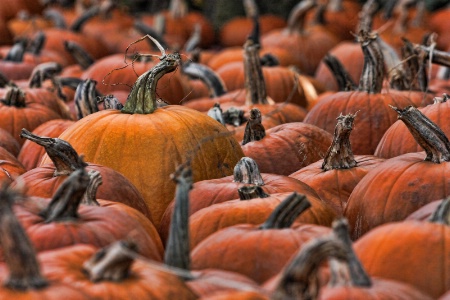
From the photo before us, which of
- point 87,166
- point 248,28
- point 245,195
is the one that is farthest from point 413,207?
point 248,28

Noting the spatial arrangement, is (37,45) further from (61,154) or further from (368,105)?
(61,154)

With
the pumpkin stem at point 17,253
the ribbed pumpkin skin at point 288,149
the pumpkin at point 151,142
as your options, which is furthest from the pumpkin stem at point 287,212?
the ribbed pumpkin skin at point 288,149

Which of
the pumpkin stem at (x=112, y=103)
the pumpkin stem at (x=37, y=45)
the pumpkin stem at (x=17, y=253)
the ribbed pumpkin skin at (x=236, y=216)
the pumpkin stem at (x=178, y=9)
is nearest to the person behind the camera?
the pumpkin stem at (x=17, y=253)

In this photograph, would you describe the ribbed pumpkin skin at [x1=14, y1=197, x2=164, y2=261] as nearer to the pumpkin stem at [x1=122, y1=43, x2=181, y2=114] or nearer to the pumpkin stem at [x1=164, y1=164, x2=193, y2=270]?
the pumpkin stem at [x1=164, y1=164, x2=193, y2=270]

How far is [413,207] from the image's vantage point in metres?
3.57

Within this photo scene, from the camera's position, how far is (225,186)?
3807mm

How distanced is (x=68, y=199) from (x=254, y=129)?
77.8 inches

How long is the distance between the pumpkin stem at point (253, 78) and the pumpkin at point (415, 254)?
3.15 meters

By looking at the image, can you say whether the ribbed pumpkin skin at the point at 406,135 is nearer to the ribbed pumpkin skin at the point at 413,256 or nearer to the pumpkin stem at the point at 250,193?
the pumpkin stem at the point at 250,193

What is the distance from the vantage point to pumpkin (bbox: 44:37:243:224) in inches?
163

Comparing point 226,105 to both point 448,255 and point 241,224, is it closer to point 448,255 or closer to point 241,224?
point 241,224

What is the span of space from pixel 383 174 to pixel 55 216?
1305mm

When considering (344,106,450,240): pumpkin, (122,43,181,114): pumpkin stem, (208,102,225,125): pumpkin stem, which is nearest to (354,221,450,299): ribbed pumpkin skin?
(344,106,450,240): pumpkin

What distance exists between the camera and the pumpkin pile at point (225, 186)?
95.4 inches
